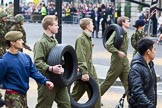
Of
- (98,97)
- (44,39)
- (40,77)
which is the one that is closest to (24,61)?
(40,77)

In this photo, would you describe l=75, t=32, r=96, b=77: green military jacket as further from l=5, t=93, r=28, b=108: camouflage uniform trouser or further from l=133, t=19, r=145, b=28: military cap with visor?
l=133, t=19, r=145, b=28: military cap with visor

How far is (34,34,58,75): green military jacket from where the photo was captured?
8105mm

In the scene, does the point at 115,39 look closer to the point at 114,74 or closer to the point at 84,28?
the point at 114,74

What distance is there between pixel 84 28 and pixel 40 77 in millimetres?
2215

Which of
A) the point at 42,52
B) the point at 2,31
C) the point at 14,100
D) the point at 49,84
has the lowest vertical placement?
the point at 14,100

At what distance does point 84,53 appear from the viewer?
9375 mm

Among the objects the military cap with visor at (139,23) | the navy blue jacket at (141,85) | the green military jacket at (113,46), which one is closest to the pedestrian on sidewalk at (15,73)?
the navy blue jacket at (141,85)

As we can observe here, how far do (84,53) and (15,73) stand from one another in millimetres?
2138

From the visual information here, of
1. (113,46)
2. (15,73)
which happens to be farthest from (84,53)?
(15,73)

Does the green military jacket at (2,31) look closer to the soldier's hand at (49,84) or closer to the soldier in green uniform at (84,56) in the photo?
the soldier in green uniform at (84,56)

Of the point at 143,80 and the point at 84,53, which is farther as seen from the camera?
the point at 84,53

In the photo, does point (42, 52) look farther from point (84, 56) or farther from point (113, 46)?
point (113, 46)

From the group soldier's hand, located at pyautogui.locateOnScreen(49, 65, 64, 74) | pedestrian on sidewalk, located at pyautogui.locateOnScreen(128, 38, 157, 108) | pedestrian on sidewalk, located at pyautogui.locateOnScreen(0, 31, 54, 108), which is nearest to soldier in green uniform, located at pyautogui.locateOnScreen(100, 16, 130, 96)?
soldier's hand, located at pyautogui.locateOnScreen(49, 65, 64, 74)

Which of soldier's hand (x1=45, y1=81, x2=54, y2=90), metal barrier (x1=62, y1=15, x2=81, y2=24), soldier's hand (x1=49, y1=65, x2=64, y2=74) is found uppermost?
soldier's hand (x1=49, y1=65, x2=64, y2=74)
